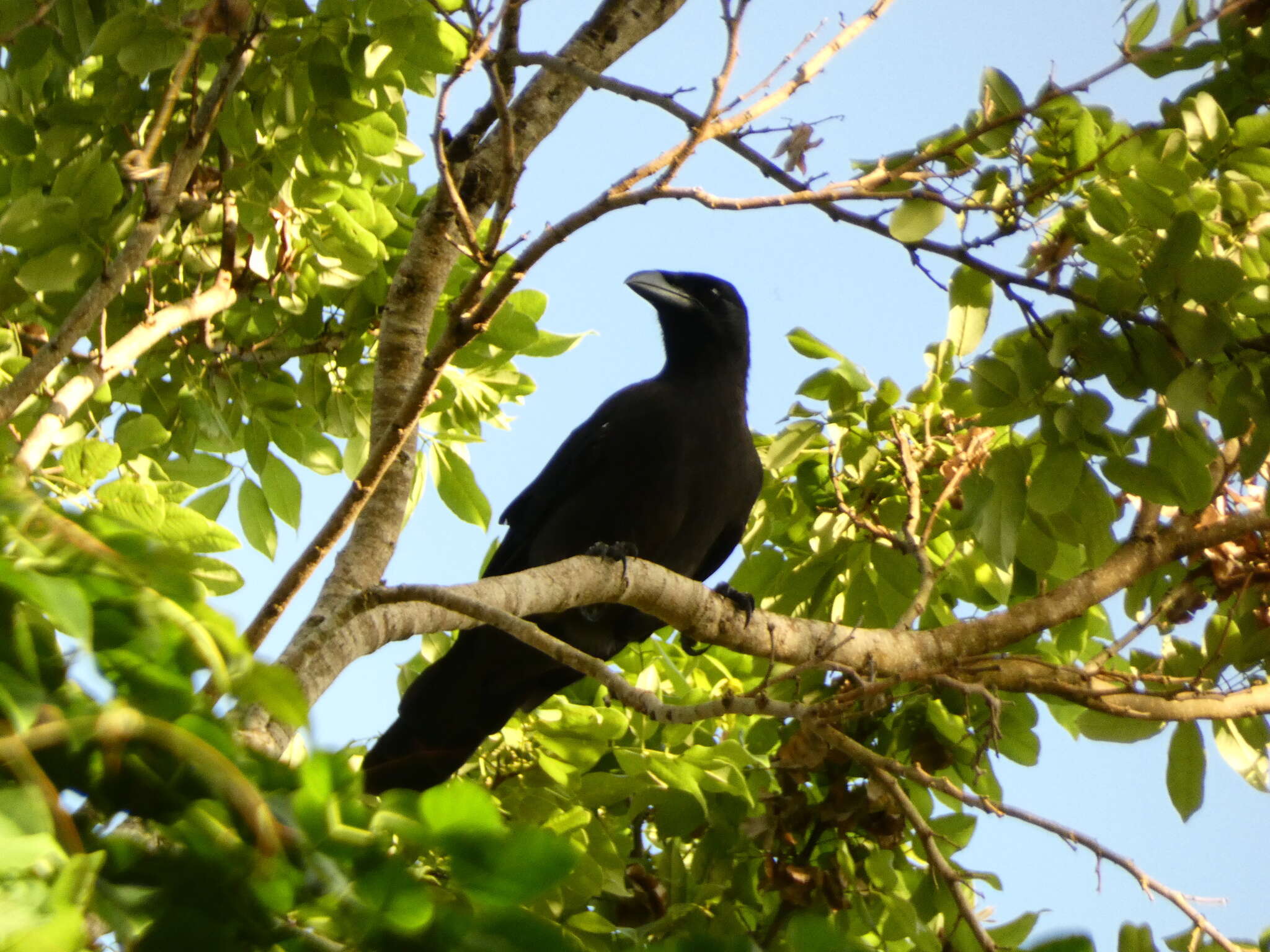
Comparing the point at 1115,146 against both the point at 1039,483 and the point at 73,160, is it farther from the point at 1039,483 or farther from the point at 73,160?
the point at 73,160

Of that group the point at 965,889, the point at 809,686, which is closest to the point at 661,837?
the point at 809,686

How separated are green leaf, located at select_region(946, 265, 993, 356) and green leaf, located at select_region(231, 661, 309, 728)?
266 cm

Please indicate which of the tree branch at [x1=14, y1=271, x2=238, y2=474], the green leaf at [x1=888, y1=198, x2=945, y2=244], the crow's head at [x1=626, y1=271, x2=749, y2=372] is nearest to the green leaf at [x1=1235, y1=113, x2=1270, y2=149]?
the green leaf at [x1=888, y1=198, x2=945, y2=244]

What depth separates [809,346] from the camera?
3.90 m

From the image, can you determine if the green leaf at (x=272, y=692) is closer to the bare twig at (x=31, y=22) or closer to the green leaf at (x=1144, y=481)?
the bare twig at (x=31, y=22)

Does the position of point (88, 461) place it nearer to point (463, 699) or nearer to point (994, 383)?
point (463, 699)

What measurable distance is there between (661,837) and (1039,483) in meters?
1.61

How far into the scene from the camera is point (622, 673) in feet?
14.3

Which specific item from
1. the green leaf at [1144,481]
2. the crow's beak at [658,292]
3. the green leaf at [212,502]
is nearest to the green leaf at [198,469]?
the green leaf at [212,502]

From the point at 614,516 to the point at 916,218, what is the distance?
2046 mm

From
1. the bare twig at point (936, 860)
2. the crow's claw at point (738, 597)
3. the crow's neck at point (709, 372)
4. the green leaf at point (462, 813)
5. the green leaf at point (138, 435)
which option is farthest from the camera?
the crow's neck at point (709, 372)

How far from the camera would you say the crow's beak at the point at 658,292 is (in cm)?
544

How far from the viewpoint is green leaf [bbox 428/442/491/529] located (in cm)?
416

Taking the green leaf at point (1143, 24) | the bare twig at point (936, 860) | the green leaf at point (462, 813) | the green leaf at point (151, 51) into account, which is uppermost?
the green leaf at point (1143, 24)
